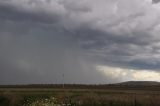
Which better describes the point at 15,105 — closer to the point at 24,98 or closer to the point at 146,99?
the point at 24,98

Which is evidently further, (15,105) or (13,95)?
(13,95)

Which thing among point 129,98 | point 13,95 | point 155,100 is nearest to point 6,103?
point 13,95

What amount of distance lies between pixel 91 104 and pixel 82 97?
8.09ft

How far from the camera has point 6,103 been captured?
54.0 m

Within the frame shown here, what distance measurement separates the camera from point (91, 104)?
170ft

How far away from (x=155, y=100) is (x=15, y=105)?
65.1 ft

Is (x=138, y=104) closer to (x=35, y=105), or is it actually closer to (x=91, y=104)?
(x=91, y=104)

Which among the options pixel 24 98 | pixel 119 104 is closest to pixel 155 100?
pixel 119 104

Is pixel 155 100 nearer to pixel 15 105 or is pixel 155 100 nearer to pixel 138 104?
pixel 138 104

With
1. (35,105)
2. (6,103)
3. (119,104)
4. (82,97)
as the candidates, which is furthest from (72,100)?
(35,105)

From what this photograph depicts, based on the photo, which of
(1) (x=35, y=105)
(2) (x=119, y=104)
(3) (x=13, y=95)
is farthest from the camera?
(3) (x=13, y=95)

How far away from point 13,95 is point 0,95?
2.23 metres

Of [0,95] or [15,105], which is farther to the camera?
[0,95]

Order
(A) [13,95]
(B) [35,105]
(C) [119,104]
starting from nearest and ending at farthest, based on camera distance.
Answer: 1. (B) [35,105]
2. (C) [119,104]
3. (A) [13,95]
